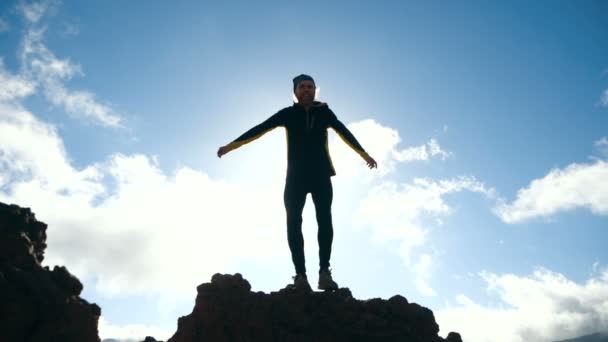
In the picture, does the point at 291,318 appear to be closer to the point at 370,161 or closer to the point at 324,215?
the point at 324,215

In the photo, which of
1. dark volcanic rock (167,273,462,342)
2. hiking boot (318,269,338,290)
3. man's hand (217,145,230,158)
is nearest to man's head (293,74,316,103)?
man's hand (217,145,230,158)

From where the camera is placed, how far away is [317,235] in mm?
7430

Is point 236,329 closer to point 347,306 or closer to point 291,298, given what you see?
point 291,298

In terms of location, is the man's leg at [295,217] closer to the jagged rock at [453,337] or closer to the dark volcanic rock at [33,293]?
the jagged rock at [453,337]

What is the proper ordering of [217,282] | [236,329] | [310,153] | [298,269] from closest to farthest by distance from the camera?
[236,329] → [217,282] → [298,269] → [310,153]

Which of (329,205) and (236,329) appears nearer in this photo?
(236,329)

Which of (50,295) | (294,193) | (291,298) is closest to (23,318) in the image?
(50,295)

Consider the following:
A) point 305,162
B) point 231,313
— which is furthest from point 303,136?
point 231,313

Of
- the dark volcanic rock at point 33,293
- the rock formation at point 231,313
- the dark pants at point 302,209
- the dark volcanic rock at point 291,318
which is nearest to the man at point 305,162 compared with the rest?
the dark pants at point 302,209

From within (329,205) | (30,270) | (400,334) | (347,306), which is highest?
(329,205)

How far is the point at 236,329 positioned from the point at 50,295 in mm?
3855

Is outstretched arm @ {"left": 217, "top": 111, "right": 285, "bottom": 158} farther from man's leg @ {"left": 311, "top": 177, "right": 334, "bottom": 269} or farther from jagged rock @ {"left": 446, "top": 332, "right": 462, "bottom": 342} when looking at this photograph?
jagged rock @ {"left": 446, "top": 332, "right": 462, "bottom": 342}

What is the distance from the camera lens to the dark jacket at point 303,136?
24.9 ft

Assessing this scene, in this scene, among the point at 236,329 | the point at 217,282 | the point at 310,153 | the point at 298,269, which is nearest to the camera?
the point at 236,329
